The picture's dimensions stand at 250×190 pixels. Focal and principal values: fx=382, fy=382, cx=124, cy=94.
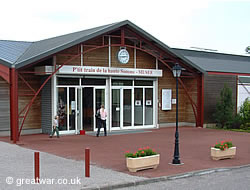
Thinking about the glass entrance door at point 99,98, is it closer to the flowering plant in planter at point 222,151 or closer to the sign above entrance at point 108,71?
the sign above entrance at point 108,71

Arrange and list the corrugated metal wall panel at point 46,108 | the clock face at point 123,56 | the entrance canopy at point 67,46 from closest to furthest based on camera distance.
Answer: the entrance canopy at point 67,46 < the corrugated metal wall panel at point 46,108 < the clock face at point 123,56

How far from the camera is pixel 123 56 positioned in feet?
70.5

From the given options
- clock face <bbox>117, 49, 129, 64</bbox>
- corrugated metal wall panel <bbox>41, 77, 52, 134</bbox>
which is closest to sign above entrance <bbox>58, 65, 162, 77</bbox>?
clock face <bbox>117, 49, 129, 64</bbox>

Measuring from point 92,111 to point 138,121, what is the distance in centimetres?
350

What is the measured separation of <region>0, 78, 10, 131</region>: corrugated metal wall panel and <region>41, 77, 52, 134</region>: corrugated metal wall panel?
6.18 feet

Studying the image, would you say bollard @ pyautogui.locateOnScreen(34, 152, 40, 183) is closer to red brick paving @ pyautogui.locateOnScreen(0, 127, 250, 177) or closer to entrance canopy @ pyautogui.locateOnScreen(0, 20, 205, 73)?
red brick paving @ pyautogui.locateOnScreen(0, 127, 250, 177)

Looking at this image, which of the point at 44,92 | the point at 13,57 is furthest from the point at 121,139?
the point at 13,57

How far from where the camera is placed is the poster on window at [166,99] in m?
24.0

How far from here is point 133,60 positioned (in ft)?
73.6

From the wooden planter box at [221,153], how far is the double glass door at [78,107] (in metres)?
9.23

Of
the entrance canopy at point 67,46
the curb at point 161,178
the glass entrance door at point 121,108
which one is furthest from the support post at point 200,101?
the curb at point 161,178

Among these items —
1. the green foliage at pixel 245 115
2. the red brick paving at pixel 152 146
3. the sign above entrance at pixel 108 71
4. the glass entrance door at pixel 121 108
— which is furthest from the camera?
the green foliage at pixel 245 115

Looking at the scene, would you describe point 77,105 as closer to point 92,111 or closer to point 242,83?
point 92,111

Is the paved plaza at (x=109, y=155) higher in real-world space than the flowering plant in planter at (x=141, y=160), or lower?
lower
